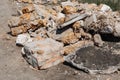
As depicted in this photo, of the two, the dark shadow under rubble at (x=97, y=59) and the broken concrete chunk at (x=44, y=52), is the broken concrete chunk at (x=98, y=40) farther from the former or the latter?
the broken concrete chunk at (x=44, y=52)

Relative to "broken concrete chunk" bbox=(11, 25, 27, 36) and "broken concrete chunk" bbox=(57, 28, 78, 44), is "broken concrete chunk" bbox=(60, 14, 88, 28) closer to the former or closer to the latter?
"broken concrete chunk" bbox=(57, 28, 78, 44)

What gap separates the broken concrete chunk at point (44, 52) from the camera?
7512mm

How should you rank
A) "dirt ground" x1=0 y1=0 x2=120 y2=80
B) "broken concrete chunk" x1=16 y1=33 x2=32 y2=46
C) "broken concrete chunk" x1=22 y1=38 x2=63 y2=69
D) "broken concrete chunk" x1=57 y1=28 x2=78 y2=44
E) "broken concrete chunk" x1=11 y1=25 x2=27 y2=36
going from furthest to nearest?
"broken concrete chunk" x1=11 y1=25 x2=27 y2=36 → "broken concrete chunk" x1=16 y1=33 x2=32 y2=46 → "broken concrete chunk" x1=57 y1=28 x2=78 y2=44 → "broken concrete chunk" x1=22 y1=38 x2=63 y2=69 → "dirt ground" x1=0 y1=0 x2=120 y2=80

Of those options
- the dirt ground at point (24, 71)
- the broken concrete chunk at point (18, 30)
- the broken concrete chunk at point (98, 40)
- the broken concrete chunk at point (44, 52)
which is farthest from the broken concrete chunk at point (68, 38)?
the broken concrete chunk at point (18, 30)

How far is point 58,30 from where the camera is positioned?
8664 mm

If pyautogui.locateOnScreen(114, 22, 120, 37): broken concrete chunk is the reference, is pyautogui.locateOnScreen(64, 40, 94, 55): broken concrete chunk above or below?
below

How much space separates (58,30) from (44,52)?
1246mm

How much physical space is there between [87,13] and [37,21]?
4.61ft

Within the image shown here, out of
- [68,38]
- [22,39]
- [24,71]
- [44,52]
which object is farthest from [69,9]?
[24,71]

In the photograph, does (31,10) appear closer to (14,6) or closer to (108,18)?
(108,18)

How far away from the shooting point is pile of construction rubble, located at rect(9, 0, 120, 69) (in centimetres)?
773

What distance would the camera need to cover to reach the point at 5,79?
7289mm

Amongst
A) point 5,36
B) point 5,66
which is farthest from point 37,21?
point 5,66

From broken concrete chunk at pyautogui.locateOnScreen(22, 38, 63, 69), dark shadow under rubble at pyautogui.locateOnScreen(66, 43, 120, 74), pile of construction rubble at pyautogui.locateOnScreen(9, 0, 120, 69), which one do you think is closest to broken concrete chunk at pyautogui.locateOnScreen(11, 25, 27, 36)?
pile of construction rubble at pyautogui.locateOnScreen(9, 0, 120, 69)
